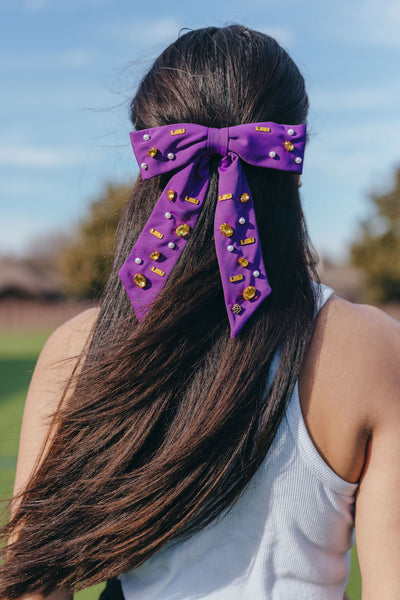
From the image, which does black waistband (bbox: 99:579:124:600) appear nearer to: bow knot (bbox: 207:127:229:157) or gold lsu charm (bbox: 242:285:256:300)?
gold lsu charm (bbox: 242:285:256:300)

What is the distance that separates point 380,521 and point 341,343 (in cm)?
28

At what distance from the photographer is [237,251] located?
0.96 metres

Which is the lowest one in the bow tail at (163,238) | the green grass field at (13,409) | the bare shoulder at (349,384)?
the green grass field at (13,409)

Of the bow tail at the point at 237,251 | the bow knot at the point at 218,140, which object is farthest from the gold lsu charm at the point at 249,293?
the bow knot at the point at 218,140

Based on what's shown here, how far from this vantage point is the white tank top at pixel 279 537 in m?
0.93

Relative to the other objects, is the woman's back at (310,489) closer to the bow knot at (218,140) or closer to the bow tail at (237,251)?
the bow tail at (237,251)

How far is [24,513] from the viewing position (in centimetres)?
106

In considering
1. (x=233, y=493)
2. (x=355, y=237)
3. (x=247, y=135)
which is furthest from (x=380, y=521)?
(x=355, y=237)

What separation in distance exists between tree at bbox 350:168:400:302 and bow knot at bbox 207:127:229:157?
89.4 ft

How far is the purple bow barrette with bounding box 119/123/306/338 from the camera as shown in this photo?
95 cm

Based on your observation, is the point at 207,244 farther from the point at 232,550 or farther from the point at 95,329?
the point at 232,550

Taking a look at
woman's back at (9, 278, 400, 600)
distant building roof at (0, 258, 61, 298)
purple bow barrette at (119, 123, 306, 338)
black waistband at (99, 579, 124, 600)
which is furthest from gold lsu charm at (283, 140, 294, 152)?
distant building roof at (0, 258, 61, 298)

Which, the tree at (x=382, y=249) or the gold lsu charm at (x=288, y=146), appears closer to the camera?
the gold lsu charm at (x=288, y=146)

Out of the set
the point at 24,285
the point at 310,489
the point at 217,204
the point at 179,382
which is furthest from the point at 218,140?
the point at 24,285
